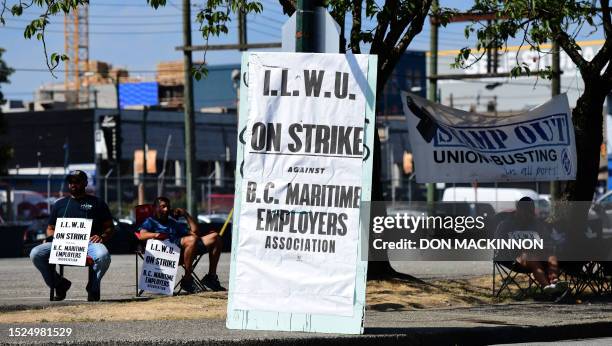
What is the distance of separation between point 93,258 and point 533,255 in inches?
217

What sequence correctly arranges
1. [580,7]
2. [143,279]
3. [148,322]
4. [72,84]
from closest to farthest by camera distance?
1. [148,322]
2. [143,279]
3. [580,7]
4. [72,84]

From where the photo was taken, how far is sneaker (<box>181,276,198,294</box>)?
557 inches

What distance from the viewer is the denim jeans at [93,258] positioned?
13.1 m

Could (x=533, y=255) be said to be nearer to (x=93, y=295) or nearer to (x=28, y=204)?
(x=93, y=295)

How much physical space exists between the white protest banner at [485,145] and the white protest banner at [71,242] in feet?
16.3

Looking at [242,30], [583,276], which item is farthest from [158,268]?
[242,30]

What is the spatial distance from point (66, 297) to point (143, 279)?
3.61 feet

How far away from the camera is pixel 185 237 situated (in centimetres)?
1422

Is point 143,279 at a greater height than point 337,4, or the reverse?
point 337,4

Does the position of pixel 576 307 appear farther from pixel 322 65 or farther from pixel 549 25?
pixel 322 65

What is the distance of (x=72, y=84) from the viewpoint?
144m

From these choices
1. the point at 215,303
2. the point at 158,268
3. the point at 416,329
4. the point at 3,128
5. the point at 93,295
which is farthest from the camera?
the point at 3,128

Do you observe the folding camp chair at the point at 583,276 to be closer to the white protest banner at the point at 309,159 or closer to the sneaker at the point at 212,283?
the sneaker at the point at 212,283

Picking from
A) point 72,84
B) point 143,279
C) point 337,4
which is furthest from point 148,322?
point 72,84
